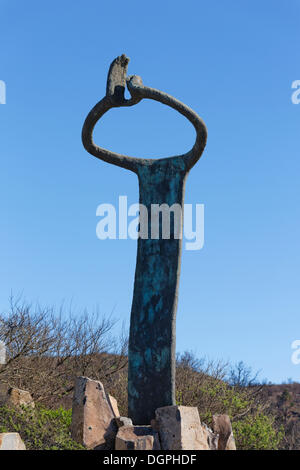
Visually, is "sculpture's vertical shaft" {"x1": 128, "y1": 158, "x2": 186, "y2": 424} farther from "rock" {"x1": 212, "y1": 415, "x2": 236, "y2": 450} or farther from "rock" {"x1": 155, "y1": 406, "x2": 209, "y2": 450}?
"rock" {"x1": 212, "y1": 415, "x2": 236, "y2": 450}

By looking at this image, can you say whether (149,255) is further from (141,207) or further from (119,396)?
(119,396)

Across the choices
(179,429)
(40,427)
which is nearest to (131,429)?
(179,429)

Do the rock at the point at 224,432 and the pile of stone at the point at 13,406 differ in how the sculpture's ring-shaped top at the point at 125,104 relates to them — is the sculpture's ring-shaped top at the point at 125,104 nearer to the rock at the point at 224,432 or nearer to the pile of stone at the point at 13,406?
the rock at the point at 224,432

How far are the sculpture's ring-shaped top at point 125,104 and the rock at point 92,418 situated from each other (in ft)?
8.65

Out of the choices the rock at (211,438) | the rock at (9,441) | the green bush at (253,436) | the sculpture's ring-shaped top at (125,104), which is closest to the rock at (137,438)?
the rock at (211,438)

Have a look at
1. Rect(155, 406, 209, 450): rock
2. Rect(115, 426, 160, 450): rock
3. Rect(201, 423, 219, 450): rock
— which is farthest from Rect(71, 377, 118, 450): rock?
Rect(201, 423, 219, 450): rock

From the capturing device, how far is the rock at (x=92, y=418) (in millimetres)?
5652

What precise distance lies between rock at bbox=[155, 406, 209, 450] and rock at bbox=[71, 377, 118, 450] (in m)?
0.57

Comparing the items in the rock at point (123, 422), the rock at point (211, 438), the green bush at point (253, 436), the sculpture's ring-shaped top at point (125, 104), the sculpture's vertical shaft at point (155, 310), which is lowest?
the green bush at point (253, 436)

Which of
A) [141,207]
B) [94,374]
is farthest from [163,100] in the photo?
[94,374]

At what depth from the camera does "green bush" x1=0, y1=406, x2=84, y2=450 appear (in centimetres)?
584
